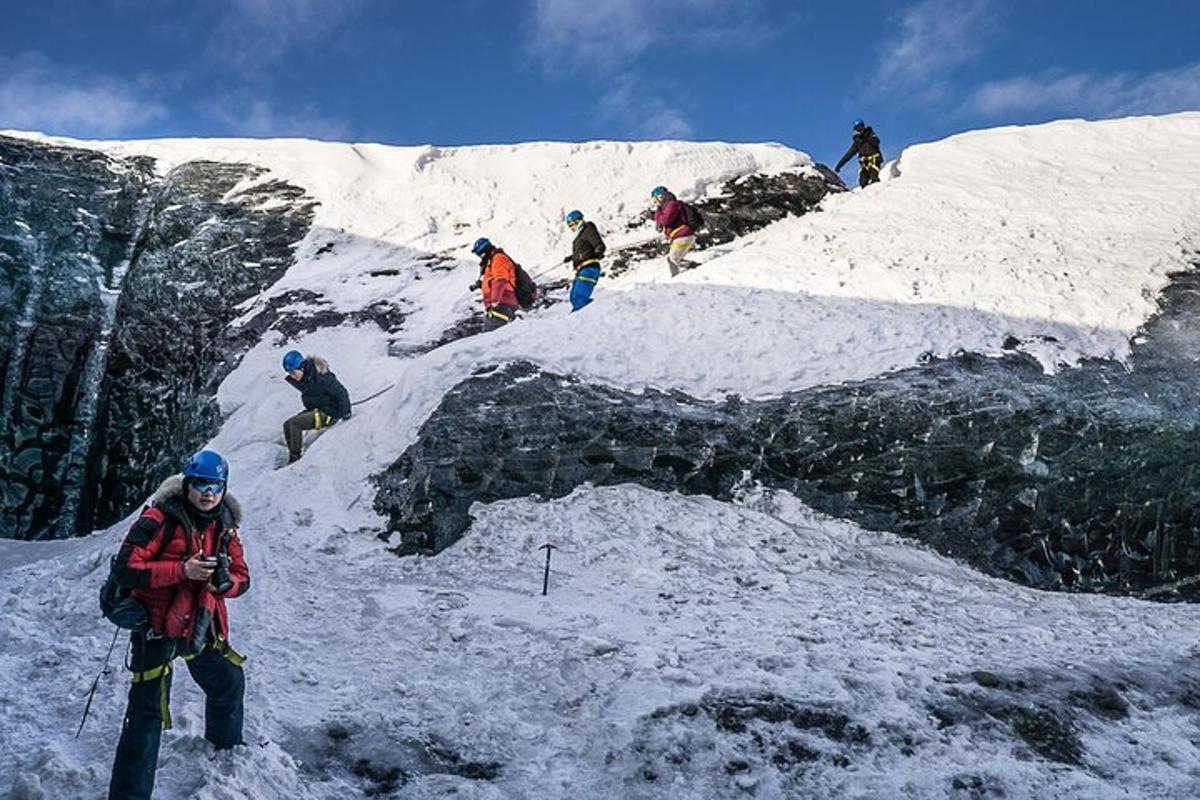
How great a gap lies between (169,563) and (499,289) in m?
10.4

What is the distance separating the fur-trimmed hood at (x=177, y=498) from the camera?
458 centimetres

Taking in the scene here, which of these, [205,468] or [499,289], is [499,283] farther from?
[205,468]

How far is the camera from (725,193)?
66.2ft

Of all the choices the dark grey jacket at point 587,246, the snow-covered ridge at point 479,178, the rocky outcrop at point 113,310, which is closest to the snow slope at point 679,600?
the dark grey jacket at point 587,246

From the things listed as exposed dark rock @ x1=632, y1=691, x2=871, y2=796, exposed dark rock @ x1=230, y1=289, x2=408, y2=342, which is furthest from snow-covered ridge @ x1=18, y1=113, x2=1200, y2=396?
exposed dark rock @ x1=632, y1=691, x2=871, y2=796

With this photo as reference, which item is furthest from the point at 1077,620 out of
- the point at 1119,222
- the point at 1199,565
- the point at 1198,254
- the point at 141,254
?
the point at 141,254

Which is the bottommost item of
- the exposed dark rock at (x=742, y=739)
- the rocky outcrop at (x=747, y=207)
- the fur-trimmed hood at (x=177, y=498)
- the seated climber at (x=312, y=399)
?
the exposed dark rock at (x=742, y=739)

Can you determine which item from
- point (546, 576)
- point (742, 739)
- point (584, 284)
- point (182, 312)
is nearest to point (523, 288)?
point (584, 284)

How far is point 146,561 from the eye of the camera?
4.41 m

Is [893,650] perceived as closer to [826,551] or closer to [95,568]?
[826,551]

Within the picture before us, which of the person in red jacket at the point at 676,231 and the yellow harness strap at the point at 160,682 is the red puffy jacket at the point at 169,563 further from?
→ the person in red jacket at the point at 676,231

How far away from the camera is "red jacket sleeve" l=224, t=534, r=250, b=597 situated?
185 inches

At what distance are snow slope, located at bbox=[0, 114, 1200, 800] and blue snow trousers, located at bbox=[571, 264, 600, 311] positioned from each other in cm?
130

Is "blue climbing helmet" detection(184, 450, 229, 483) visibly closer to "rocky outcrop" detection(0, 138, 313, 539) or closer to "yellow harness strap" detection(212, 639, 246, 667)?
"yellow harness strap" detection(212, 639, 246, 667)
